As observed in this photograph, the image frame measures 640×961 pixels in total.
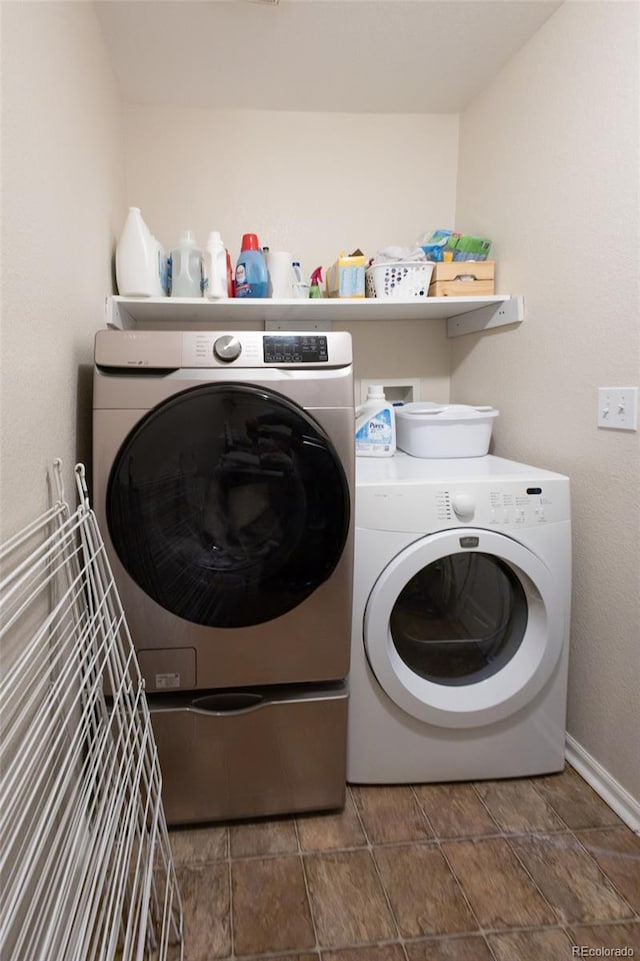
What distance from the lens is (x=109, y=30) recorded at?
1581 mm

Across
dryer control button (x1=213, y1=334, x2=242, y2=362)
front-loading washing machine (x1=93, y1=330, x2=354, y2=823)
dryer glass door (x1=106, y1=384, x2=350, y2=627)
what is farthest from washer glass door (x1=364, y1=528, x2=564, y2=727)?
dryer control button (x1=213, y1=334, x2=242, y2=362)

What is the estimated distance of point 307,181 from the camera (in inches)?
82.3

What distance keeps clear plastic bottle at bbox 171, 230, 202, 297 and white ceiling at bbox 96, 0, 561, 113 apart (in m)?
0.57

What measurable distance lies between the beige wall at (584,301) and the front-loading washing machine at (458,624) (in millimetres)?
100

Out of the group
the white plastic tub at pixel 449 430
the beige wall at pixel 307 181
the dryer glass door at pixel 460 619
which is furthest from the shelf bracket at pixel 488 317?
the dryer glass door at pixel 460 619

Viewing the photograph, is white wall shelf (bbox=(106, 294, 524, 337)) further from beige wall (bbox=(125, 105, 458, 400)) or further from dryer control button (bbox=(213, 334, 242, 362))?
dryer control button (bbox=(213, 334, 242, 362))

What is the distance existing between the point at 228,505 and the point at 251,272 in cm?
84

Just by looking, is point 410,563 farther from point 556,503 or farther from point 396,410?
point 396,410

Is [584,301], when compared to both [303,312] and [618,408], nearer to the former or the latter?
[618,408]

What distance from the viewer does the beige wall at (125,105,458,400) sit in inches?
78.7

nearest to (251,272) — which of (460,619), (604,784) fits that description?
(460,619)

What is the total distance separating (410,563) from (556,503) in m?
0.45

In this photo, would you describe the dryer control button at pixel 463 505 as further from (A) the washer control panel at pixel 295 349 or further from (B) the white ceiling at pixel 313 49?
(B) the white ceiling at pixel 313 49

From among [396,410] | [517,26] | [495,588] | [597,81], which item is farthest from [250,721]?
[517,26]
